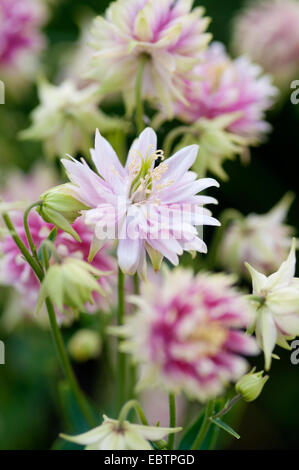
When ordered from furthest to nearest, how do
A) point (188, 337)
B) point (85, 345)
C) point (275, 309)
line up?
point (85, 345) → point (275, 309) → point (188, 337)

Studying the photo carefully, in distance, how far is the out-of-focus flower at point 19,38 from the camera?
131cm

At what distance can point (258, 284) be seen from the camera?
0.66 m

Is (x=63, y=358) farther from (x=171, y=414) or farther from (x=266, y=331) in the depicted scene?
(x=266, y=331)

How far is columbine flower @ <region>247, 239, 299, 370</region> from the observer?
636 millimetres

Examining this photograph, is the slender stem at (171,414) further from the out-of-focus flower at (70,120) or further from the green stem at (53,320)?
the out-of-focus flower at (70,120)

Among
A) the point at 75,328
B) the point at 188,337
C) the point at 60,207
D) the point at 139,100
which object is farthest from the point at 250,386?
the point at 75,328

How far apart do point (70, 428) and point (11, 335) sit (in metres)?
0.49

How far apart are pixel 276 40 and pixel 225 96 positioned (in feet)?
1.99

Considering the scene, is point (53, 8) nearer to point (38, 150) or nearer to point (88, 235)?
point (38, 150)

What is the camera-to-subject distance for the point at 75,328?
1.38 metres

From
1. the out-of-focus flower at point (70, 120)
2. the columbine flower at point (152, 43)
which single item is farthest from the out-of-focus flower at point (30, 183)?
the columbine flower at point (152, 43)

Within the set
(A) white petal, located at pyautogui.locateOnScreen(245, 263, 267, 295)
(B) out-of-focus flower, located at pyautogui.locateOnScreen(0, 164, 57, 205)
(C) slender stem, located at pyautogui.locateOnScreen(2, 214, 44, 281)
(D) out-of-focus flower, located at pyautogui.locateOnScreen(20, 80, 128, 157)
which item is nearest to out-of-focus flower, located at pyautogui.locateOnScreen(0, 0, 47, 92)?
(B) out-of-focus flower, located at pyautogui.locateOnScreen(0, 164, 57, 205)

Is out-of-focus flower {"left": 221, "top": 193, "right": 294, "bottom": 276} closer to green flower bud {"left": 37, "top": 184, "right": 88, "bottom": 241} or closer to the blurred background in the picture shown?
the blurred background

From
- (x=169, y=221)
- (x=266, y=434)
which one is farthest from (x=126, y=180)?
(x=266, y=434)
